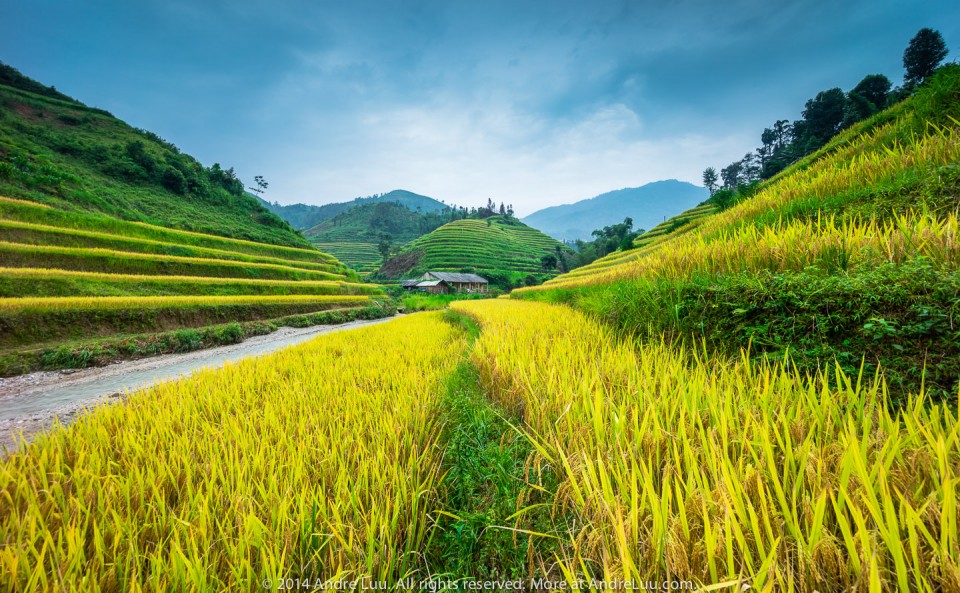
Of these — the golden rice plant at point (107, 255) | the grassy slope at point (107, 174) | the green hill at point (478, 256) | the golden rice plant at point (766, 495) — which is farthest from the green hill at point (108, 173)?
the golden rice plant at point (766, 495)

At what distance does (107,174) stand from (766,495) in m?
37.7

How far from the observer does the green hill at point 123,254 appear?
861cm

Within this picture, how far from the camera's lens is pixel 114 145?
26.1 metres

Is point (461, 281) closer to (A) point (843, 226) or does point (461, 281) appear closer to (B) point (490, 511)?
(A) point (843, 226)

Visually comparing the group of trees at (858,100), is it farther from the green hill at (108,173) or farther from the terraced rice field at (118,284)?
the green hill at (108,173)

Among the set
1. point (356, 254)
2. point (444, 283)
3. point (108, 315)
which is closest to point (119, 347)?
point (108, 315)

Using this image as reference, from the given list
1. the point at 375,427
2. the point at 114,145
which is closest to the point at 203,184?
the point at 114,145

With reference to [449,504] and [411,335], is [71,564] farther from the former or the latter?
[411,335]

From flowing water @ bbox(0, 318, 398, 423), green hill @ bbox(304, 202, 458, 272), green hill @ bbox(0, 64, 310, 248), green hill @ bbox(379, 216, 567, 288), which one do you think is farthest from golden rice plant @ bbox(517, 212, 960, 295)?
green hill @ bbox(304, 202, 458, 272)

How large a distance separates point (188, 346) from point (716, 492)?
1317 centimetres

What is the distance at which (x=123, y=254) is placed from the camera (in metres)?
13.4

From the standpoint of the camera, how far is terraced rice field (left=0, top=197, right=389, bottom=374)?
8305 millimetres

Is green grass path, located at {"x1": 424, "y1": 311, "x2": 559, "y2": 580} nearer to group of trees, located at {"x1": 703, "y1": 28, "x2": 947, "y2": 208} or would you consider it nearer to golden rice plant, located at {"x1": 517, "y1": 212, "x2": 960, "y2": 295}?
golden rice plant, located at {"x1": 517, "y1": 212, "x2": 960, "y2": 295}

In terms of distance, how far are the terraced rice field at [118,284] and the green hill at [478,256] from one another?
29.0 m
